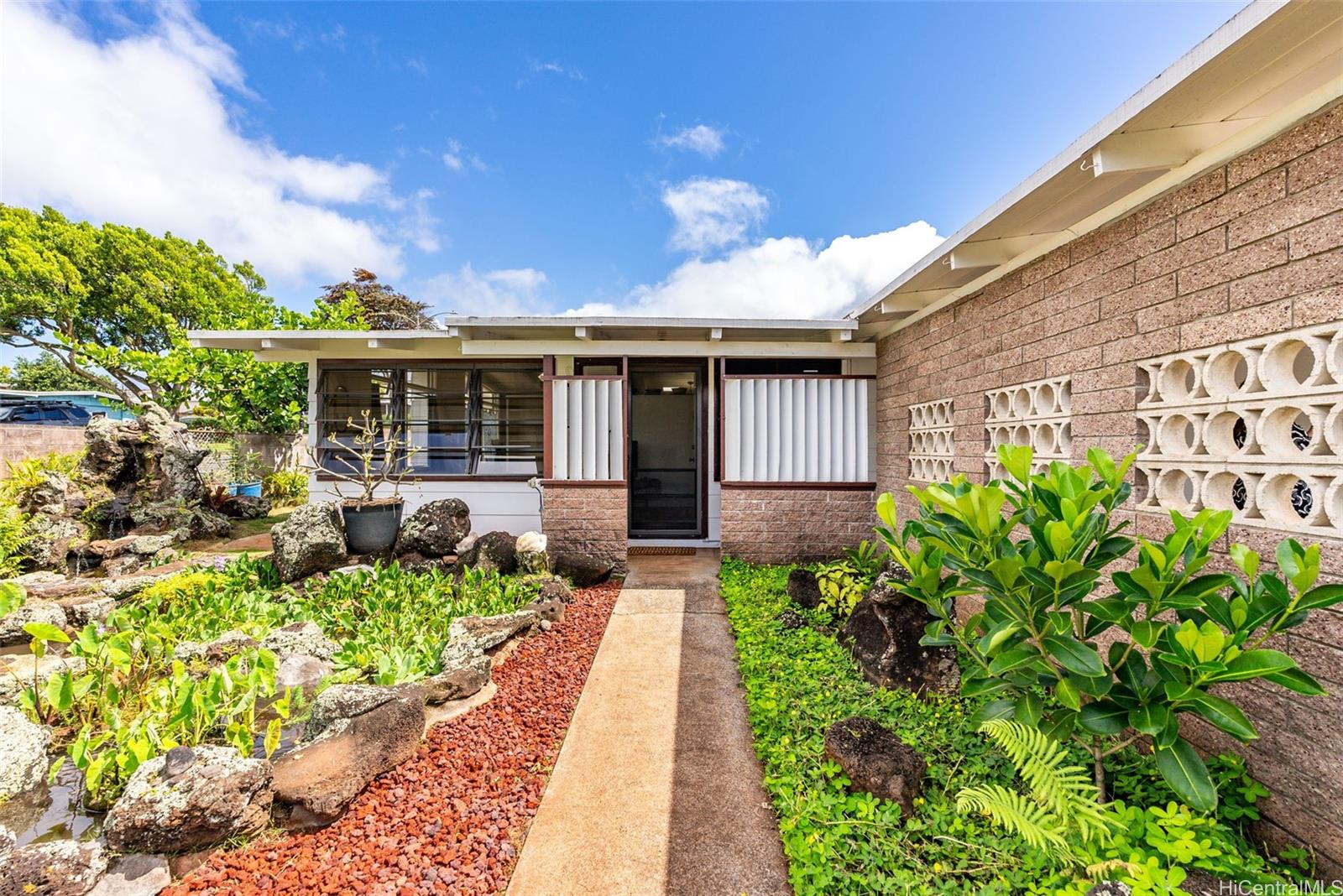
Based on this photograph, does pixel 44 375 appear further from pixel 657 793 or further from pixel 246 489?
pixel 657 793

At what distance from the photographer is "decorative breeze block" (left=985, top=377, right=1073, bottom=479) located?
10.1ft

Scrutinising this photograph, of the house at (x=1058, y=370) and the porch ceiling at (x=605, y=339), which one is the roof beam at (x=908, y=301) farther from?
the porch ceiling at (x=605, y=339)

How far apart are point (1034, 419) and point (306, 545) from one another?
5.99 meters

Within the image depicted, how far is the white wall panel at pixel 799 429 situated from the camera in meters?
5.77

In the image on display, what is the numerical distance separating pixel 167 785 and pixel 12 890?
1.20ft


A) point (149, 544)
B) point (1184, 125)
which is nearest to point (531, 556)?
point (149, 544)

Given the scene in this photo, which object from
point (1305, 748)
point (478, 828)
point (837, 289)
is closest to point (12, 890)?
point (478, 828)

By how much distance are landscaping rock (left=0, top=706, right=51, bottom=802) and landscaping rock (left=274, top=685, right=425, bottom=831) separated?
1066 millimetres

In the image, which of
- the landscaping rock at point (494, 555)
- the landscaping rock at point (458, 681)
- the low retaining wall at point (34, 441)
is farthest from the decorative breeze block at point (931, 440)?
the low retaining wall at point (34, 441)

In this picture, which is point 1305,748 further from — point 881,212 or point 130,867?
point 881,212

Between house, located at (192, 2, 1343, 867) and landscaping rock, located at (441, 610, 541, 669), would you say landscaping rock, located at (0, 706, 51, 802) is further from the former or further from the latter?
house, located at (192, 2, 1343, 867)

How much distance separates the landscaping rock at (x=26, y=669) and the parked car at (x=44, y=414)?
33.9 feet

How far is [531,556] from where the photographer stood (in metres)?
5.09

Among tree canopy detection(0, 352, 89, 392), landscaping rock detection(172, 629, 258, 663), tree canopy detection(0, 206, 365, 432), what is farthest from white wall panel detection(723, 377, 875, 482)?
tree canopy detection(0, 352, 89, 392)
